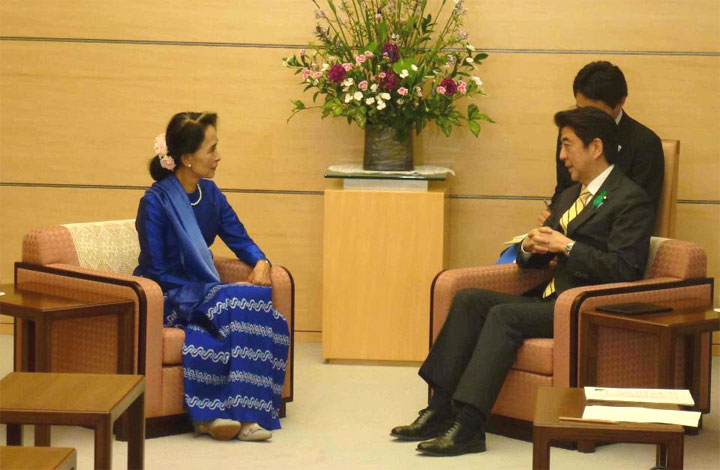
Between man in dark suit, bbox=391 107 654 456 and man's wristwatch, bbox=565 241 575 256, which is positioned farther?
man's wristwatch, bbox=565 241 575 256

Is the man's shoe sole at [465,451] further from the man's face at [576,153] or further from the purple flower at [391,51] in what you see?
the purple flower at [391,51]

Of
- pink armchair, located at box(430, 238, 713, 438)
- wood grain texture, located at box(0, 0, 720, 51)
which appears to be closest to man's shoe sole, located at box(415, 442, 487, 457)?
pink armchair, located at box(430, 238, 713, 438)

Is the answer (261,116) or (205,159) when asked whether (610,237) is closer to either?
(205,159)

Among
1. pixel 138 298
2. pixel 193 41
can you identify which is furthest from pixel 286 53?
pixel 138 298

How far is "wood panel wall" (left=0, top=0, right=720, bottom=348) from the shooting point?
6.32 m

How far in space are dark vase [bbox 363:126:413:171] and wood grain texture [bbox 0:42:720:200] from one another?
45 centimetres

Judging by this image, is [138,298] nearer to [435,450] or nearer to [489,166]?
[435,450]

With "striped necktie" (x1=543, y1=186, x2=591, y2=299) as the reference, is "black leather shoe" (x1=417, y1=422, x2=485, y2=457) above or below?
below

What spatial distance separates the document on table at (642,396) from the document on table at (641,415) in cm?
8

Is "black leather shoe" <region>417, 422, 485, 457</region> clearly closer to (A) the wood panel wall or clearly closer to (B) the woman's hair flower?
(B) the woman's hair flower

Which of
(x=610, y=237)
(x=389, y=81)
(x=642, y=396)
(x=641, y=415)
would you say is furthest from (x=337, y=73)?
(x=641, y=415)

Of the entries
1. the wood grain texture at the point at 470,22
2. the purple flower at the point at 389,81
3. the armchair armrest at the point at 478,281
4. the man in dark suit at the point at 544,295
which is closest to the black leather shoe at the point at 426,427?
the man in dark suit at the point at 544,295

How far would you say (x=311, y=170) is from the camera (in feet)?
21.4

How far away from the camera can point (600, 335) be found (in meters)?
4.56
